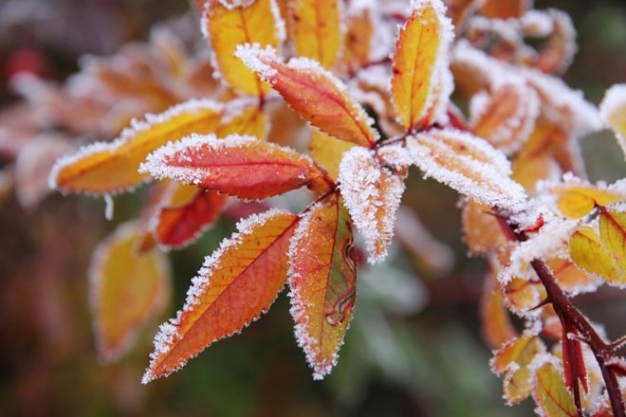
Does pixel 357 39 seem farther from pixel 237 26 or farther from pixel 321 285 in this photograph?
pixel 321 285

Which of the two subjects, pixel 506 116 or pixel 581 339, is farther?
pixel 506 116

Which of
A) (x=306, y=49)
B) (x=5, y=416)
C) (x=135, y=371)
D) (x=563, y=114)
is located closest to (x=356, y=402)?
(x=135, y=371)

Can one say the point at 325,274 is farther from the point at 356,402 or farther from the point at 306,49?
the point at 356,402

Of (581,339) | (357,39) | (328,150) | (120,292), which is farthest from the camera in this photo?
(120,292)

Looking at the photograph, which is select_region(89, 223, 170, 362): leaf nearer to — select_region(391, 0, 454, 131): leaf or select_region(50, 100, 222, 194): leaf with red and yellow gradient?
select_region(50, 100, 222, 194): leaf with red and yellow gradient

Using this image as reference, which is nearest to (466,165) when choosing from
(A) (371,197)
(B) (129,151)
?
(A) (371,197)

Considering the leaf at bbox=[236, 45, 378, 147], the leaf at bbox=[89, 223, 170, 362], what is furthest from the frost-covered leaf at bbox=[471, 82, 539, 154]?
the leaf at bbox=[89, 223, 170, 362]

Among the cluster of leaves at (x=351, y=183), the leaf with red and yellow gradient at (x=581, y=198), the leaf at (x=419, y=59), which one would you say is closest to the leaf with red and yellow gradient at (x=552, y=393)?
the cluster of leaves at (x=351, y=183)
